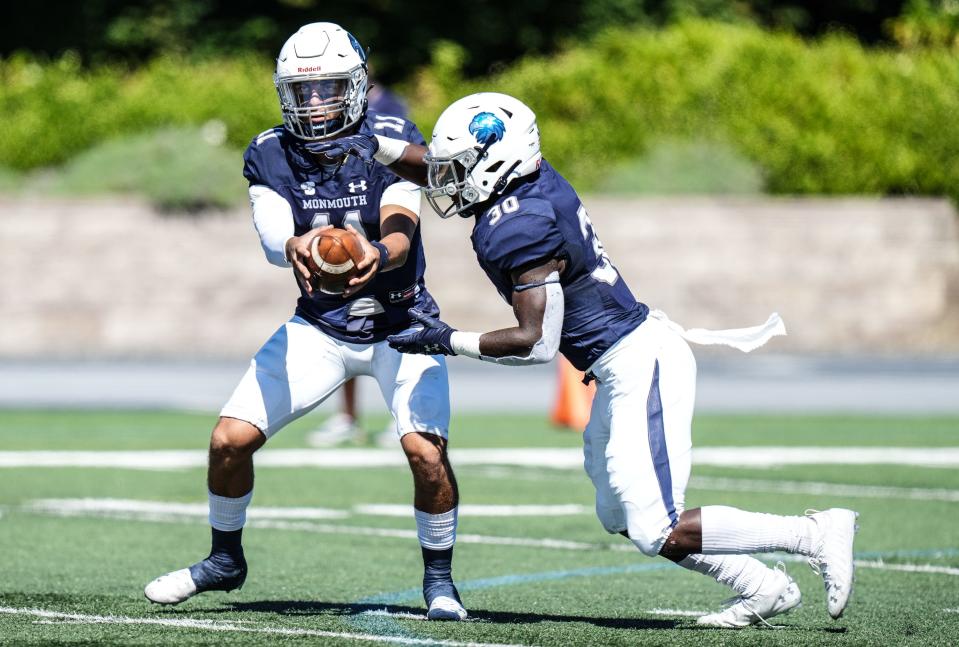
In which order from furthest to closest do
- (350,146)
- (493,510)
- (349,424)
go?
(349,424) < (493,510) < (350,146)

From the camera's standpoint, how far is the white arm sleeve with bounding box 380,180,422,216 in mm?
5836

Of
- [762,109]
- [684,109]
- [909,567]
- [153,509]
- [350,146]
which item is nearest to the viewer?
[350,146]

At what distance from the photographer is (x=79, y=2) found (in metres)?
29.1

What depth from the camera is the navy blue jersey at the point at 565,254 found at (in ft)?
17.1

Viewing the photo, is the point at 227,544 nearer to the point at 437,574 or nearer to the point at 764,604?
the point at 437,574

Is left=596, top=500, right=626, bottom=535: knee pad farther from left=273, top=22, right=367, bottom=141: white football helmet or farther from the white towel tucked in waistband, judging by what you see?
left=273, top=22, right=367, bottom=141: white football helmet

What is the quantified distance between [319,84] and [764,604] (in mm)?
2372

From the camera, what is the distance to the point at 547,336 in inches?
204

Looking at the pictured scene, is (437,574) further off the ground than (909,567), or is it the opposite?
(437,574)

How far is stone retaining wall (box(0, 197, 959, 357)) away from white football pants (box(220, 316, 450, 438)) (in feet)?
45.9

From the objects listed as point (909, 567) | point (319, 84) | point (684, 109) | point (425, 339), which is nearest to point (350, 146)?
point (319, 84)

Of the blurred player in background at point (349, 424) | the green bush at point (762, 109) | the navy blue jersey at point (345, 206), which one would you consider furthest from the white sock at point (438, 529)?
the green bush at point (762, 109)

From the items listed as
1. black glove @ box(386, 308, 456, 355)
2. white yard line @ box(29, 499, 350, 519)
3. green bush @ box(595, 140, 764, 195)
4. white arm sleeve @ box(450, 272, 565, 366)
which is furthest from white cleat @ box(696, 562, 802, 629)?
green bush @ box(595, 140, 764, 195)

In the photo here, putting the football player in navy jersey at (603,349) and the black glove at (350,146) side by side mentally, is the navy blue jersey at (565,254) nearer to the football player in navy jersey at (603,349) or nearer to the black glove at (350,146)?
the football player in navy jersey at (603,349)
